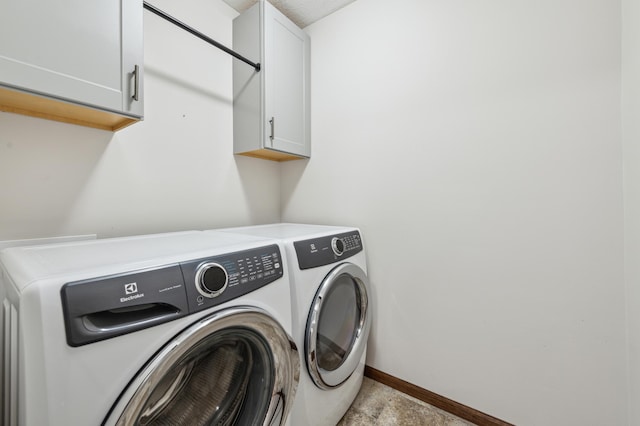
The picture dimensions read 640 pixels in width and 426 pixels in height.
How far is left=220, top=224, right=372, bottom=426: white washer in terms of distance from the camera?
104 cm

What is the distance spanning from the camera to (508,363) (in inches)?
48.6

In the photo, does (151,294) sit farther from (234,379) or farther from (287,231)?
(287,231)

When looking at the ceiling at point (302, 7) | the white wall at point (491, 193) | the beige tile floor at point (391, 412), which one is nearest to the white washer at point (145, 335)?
the beige tile floor at point (391, 412)

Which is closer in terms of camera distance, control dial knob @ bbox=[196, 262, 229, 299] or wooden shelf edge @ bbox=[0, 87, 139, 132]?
control dial knob @ bbox=[196, 262, 229, 299]

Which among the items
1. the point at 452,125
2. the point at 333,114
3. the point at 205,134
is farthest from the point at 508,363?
the point at 205,134

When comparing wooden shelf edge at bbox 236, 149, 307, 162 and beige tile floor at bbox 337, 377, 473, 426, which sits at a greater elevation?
wooden shelf edge at bbox 236, 149, 307, 162

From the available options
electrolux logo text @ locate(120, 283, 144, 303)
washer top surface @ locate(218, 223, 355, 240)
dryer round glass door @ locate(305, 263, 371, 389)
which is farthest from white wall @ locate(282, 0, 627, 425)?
electrolux logo text @ locate(120, 283, 144, 303)

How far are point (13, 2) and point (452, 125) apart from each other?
170cm

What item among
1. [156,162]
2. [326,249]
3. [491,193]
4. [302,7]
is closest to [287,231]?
[326,249]

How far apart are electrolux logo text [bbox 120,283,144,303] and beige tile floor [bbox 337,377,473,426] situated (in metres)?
1.21

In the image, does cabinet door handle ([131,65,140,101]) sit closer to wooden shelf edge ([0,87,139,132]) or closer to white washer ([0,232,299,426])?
wooden shelf edge ([0,87,139,132])

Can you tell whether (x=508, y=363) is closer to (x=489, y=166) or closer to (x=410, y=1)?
(x=489, y=166)

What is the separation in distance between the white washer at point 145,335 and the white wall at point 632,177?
1195 millimetres

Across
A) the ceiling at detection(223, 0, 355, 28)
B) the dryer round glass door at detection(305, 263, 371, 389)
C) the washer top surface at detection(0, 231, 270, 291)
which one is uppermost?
the ceiling at detection(223, 0, 355, 28)
